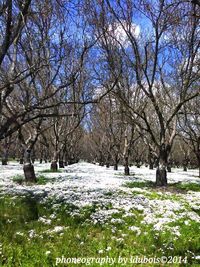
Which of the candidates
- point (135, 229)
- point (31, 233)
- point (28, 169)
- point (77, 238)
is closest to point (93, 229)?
point (77, 238)

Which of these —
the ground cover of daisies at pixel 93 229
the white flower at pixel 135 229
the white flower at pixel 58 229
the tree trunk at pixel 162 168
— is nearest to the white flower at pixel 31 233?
the ground cover of daisies at pixel 93 229

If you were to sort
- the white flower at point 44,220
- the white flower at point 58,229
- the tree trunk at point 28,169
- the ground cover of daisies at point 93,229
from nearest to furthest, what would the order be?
the ground cover of daisies at point 93,229, the white flower at point 58,229, the white flower at point 44,220, the tree trunk at point 28,169

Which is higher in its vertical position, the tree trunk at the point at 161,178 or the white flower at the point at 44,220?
the tree trunk at the point at 161,178

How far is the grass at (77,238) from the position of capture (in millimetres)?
7059

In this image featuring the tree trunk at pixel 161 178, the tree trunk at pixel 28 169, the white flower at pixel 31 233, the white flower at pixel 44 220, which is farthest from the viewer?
the tree trunk at pixel 28 169

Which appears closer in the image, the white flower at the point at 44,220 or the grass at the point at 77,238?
the grass at the point at 77,238

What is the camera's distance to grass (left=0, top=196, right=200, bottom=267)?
23.2ft

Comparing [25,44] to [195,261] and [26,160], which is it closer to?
[26,160]

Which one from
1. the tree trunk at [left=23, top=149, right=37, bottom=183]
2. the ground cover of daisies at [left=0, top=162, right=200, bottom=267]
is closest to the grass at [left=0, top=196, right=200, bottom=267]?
the ground cover of daisies at [left=0, top=162, right=200, bottom=267]

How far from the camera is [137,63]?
66.5ft

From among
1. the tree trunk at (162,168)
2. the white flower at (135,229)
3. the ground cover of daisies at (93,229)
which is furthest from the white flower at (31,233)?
the tree trunk at (162,168)

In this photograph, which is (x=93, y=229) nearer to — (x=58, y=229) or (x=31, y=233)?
(x=58, y=229)

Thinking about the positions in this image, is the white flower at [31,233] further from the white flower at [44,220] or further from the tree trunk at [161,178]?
the tree trunk at [161,178]

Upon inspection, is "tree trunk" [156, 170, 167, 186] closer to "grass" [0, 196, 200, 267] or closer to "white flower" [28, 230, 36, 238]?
"grass" [0, 196, 200, 267]
